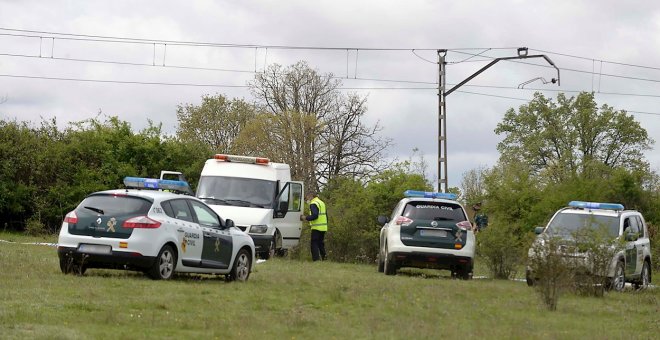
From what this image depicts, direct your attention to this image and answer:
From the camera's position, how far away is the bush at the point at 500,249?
2398 cm

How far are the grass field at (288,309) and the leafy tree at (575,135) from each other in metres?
52.8

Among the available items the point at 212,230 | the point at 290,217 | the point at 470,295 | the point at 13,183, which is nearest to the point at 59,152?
the point at 13,183

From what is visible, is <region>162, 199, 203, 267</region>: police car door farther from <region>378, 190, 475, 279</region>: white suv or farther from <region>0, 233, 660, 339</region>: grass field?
<region>378, 190, 475, 279</region>: white suv

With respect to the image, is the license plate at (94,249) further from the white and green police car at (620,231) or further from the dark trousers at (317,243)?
the dark trousers at (317,243)

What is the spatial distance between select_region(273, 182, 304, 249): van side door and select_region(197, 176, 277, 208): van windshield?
30cm

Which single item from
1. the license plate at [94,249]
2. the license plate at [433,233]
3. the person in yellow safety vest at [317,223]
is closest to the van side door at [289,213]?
the person in yellow safety vest at [317,223]

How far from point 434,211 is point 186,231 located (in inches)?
271

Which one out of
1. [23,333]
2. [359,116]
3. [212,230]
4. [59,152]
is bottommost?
[23,333]

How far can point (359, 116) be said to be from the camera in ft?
220

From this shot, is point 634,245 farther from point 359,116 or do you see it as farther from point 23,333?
point 359,116

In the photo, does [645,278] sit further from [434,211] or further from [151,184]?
[151,184]

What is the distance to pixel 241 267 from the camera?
18.9 metres

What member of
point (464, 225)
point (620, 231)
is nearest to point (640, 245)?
point (620, 231)

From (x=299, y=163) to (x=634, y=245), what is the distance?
142 feet
